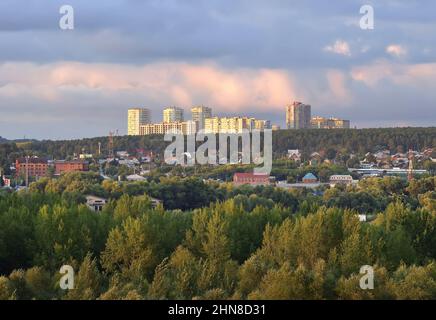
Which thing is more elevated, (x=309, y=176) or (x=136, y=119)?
(x=136, y=119)

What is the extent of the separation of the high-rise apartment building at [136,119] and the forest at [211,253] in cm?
9564

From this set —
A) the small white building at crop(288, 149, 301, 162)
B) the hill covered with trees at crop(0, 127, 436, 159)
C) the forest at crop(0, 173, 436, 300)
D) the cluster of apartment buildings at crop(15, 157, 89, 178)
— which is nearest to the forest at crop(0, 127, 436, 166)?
the hill covered with trees at crop(0, 127, 436, 159)

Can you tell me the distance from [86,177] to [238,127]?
4278cm

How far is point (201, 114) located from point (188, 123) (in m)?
3.92

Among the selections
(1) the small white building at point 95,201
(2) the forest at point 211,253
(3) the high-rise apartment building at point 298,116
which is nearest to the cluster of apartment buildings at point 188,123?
(3) the high-rise apartment building at point 298,116

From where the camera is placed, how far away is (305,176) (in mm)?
91688

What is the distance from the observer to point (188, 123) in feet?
377

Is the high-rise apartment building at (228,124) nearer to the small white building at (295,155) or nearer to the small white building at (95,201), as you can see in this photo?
the small white building at (295,155)

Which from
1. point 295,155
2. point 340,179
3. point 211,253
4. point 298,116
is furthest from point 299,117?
point 211,253

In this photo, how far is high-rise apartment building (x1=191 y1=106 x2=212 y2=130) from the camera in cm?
11694

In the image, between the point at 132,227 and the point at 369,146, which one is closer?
the point at 132,227

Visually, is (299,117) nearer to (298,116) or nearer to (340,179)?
(298,116)

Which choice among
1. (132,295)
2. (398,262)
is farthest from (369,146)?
(132,295)
